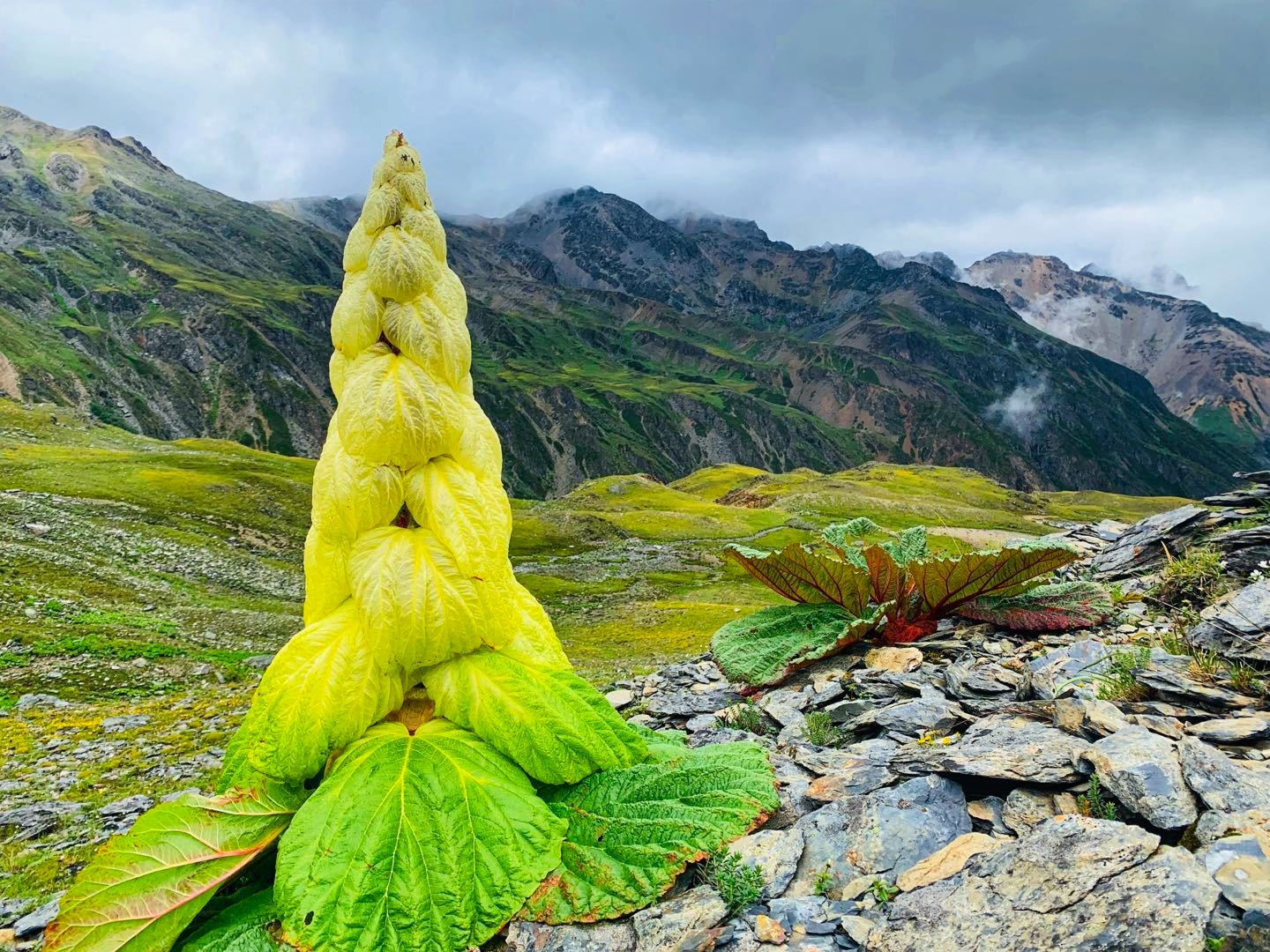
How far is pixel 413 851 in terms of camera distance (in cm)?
257

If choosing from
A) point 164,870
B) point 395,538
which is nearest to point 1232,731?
point 395,538

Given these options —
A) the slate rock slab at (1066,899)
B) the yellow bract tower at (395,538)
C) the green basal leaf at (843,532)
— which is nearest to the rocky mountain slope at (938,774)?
the slate rock slab at (1066,899)

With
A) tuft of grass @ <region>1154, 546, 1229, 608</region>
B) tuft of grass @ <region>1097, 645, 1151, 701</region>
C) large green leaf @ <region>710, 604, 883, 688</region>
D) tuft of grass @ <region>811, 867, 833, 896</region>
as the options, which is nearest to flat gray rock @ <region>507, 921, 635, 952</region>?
tuft of grass @ <region>811, 867, 833, 896</region>

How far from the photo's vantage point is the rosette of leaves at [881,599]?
7.04 m

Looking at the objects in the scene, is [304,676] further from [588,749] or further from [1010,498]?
[1010,498]

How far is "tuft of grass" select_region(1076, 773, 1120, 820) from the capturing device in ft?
9.89

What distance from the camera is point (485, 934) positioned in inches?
96.3

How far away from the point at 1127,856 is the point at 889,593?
17.8 ft

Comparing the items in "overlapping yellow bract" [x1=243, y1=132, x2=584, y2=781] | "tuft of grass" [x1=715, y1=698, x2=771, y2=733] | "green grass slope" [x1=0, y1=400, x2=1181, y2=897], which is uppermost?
"overlapping yellow bract" [x1=243, y1=132, x2=584, y2=781]

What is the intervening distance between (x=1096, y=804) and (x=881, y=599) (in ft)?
15.6

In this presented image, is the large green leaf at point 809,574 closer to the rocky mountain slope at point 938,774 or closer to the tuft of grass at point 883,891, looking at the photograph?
the rocky mountain slope at point 938,774

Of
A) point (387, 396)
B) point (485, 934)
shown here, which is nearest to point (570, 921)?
point (485, 934)

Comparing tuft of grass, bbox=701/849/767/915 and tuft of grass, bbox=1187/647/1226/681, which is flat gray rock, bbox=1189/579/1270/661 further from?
tuft of grass, bbox=701/849/767/915

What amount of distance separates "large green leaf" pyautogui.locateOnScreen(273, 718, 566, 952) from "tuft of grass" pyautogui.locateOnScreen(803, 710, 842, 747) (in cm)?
289
